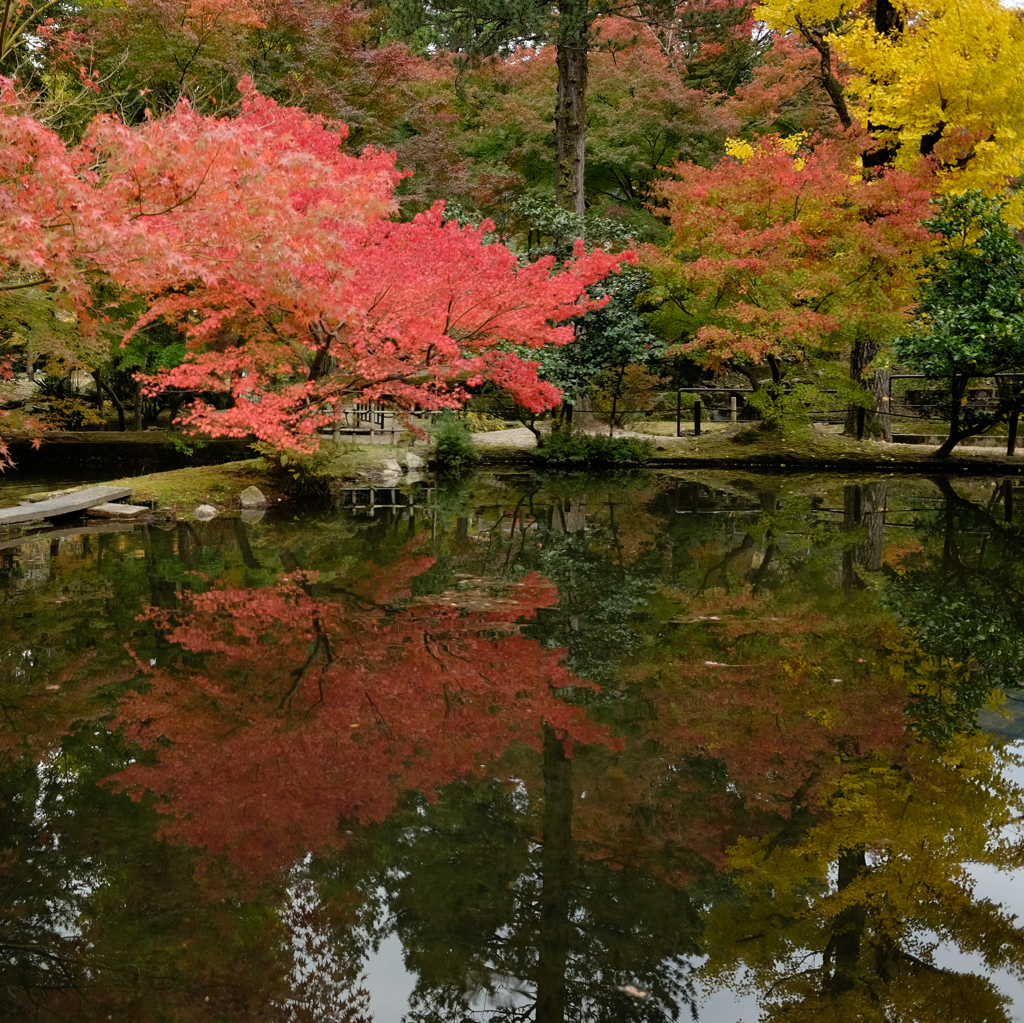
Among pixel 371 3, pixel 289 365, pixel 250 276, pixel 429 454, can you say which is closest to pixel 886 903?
pixel 250 276

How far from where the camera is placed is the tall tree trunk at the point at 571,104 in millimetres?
14406

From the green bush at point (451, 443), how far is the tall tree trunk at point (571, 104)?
4.53 m

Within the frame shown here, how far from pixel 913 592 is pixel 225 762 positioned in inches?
202

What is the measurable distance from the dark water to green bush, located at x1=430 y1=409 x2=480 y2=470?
1015 centimetres

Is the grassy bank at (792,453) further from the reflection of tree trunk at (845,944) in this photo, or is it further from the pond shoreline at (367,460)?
the reflection of tree trunk at (845,944)

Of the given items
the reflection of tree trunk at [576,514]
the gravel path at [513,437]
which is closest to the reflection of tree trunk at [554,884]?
the reflection of tree trunk at [576,514]

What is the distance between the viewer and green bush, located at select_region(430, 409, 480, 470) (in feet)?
56.2

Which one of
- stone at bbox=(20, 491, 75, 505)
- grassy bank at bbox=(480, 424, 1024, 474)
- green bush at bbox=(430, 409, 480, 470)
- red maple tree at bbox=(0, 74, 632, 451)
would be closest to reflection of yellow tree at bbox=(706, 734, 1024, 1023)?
red maple tree at bbox=(0, 74, 632, 451)

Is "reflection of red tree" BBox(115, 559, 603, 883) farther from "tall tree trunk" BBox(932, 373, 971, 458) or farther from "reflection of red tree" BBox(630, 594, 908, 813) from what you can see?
"tall tree trunk" BBox(932, 373, 971, 458)

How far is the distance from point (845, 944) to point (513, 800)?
127 centimetres

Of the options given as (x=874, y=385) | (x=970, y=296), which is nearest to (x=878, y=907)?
(x=970, y=296)

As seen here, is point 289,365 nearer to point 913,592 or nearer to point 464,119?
point 913,592

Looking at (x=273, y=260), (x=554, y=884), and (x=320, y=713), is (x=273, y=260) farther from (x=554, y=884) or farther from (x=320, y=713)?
(x=554, y=884)

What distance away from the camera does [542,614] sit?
20.1 ft
